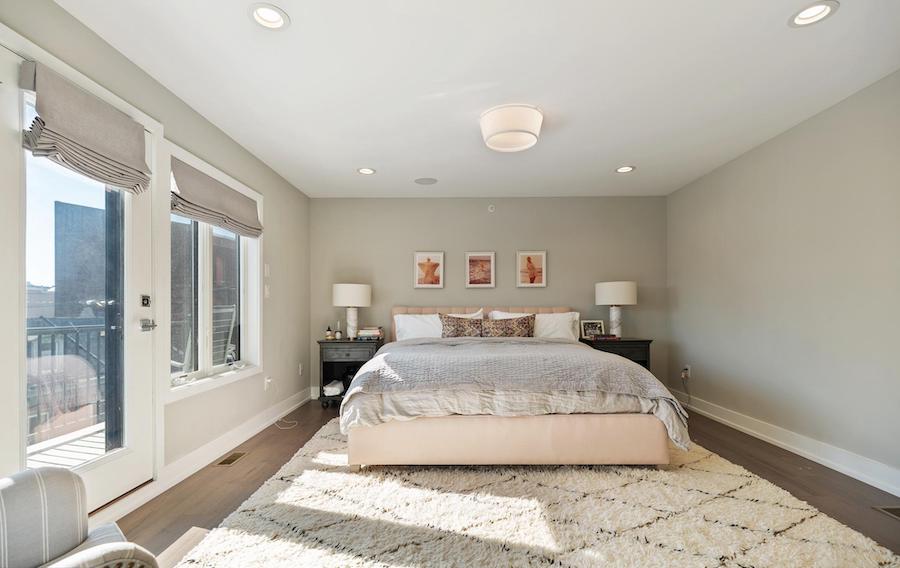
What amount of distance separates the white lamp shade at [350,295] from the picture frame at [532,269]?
1830mm

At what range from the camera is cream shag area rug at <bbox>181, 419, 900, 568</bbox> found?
5.70 ft

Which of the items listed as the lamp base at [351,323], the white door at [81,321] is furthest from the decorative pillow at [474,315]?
the white door at [81,321]

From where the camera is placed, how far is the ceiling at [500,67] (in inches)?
72.8

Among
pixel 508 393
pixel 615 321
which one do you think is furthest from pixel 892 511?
pixel 615 321

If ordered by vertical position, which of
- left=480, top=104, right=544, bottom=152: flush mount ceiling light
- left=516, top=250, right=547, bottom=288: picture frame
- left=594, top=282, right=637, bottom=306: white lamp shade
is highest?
left=480, top=104, right=544, bottom=152: flush mount ceiling light

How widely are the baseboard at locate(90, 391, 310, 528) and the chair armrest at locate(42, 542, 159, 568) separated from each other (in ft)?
4.54

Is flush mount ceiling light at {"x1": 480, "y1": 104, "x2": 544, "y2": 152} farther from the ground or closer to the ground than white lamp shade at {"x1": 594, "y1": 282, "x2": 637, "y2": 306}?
farther from the ground

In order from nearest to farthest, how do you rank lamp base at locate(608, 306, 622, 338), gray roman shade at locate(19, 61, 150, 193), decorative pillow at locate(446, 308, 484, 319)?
gray roman shade at locate(19, 61, 150, 193) → decorative pillow at locate(446, 308, 484, 319) → lamp base at locate(608, 306, 622, 338)

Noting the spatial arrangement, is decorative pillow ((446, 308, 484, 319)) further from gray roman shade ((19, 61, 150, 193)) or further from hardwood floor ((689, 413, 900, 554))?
gray roman shade ((19, 61, 150, 193))

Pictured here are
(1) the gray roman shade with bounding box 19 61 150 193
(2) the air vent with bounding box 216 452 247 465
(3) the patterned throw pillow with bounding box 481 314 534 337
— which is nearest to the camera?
(1) the gray roman shade with bounding box 19 61 150 193

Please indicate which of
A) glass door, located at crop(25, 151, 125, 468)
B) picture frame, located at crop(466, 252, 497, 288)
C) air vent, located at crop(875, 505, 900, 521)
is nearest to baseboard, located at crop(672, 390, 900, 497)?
air vent, located at crop(875, 505, 900, 521)

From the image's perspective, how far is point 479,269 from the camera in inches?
195

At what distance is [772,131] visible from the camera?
3088mm

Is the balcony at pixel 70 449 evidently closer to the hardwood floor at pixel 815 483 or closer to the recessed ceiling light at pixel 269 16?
the recessed ceiling light at pixel 269 16
